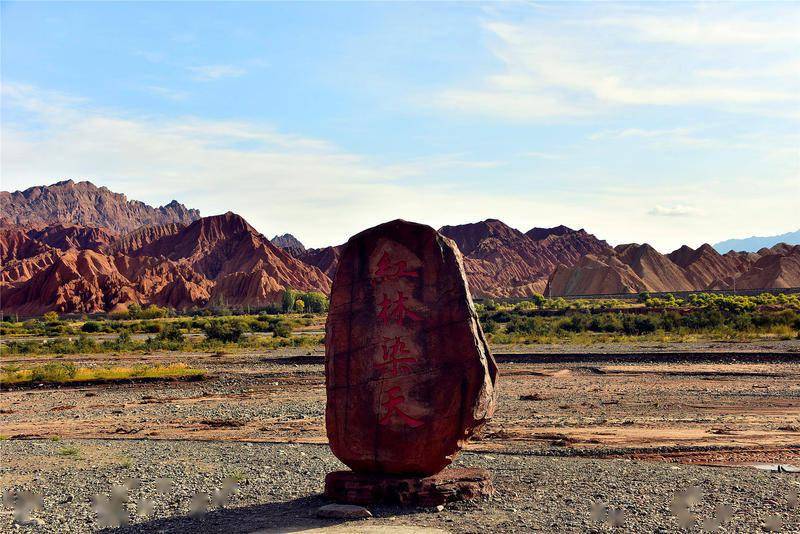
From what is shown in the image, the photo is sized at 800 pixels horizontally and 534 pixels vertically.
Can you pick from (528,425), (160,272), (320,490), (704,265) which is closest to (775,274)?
(704,265)

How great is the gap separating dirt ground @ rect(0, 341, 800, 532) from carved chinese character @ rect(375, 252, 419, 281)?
3335 millimetres

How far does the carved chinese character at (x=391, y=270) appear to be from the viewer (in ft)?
39.9

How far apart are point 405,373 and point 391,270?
149 cm

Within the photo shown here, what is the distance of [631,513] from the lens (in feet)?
37.7

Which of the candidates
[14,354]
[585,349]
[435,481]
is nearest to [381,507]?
[435,481]

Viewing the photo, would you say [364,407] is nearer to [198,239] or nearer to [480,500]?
[480,500]

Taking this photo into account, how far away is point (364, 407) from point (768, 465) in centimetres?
791

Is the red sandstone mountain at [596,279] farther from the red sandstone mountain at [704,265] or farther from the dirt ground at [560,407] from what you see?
the dirt ground at [560,407]

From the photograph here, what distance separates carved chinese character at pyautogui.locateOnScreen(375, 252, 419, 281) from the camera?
1216 centimetres

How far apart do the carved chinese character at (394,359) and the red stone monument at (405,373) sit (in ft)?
0.05

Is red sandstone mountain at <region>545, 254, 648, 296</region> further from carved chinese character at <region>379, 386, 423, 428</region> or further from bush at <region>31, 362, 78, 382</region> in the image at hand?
carved chinese character at <region>379, 386, 423, 428</region>

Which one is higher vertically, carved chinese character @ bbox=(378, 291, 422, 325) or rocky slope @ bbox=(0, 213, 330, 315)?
rocky slope @ bbox=(0, 213, 330, 315)

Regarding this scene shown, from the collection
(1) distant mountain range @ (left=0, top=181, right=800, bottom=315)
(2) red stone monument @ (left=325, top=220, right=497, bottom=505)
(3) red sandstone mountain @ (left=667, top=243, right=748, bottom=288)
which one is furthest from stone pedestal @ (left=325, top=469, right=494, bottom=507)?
(3) red sandstone mountain @ (left=667, top=243, right=748, bottom=288)

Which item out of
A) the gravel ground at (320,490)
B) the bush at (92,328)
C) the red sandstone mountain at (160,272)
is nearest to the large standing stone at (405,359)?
the gravel ground at (320,490)
